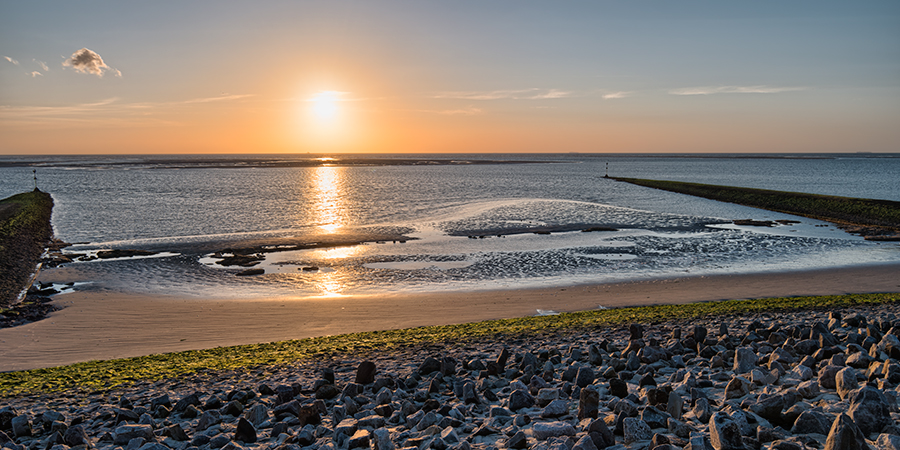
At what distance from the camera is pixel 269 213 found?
46562 mm

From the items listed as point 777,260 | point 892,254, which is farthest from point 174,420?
point 892,254

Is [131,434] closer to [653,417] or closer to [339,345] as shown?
[339,345]

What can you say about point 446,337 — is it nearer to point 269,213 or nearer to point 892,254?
point 892,254

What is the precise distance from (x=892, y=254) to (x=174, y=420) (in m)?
31.8

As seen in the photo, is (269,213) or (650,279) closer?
(650,279)

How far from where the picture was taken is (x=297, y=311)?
16.0m

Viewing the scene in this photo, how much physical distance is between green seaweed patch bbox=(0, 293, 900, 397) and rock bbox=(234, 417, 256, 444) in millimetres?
3471

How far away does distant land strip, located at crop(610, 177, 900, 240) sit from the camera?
3431 centimetres

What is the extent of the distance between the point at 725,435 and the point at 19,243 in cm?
3238

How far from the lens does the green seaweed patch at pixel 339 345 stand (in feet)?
29.4

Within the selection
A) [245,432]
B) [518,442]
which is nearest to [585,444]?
[518,442]

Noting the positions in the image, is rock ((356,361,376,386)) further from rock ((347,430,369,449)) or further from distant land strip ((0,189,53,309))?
distant land strip ((0,189,53,309))

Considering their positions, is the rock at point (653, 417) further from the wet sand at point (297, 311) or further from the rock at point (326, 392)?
the wet sand at point (297, 311)

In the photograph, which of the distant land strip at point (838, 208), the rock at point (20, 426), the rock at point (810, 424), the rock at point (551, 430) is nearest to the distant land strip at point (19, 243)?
the rock at point (20, 426)
